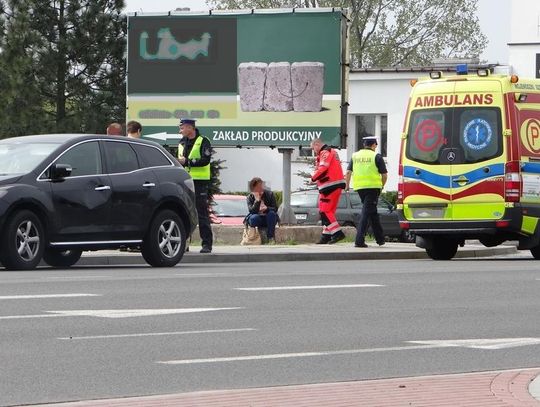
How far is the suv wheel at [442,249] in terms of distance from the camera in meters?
24.9

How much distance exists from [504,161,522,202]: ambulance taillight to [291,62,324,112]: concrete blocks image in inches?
307

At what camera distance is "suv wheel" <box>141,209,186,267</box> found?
20.2 m

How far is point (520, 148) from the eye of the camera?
23547mm

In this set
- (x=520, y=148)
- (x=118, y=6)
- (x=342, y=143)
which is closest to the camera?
(x=520, y=148)

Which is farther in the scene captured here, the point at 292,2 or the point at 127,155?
the point at 292,2

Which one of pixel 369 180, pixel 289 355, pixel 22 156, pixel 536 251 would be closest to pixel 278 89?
pixel 369 180

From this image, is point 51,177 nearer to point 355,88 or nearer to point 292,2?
point 355,88

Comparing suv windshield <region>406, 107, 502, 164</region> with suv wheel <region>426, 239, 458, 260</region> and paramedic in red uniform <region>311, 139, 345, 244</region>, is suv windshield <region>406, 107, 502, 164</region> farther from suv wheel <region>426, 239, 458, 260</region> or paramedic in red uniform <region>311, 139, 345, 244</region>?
paramedic in red uniform <region>311, 139, 345, 244</region>

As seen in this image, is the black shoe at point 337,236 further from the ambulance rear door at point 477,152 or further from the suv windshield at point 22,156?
the suv windshield at point 22,156

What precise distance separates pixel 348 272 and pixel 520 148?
4997mm

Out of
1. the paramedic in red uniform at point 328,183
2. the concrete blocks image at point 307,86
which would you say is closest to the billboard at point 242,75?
the concrete blocks image at point 307,86

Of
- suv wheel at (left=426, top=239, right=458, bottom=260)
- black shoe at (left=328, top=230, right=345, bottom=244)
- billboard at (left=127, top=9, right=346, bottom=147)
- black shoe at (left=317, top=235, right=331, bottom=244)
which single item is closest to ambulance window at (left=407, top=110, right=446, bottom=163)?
suv wheel at (left=426, top=239, right=458, bottom=260)

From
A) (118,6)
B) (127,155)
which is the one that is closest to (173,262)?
(127,155)

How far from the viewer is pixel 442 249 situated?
2495 cm
